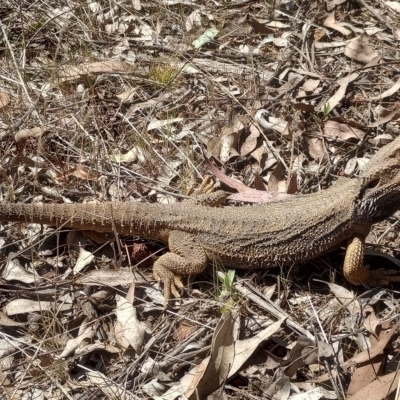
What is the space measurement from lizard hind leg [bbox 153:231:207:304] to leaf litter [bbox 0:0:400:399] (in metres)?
0.11

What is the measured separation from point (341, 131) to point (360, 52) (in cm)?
109

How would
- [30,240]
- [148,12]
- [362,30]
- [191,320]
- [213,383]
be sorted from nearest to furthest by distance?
1. [213,383]
2. [191,320]
3. [30,240]
4. [362,30]
5. [148,12]

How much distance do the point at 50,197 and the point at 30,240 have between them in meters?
0.55

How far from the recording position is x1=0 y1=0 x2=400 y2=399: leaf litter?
3.62 meters

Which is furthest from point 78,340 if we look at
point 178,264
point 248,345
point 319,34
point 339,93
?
point 319,34

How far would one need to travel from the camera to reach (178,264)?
4.16 meters

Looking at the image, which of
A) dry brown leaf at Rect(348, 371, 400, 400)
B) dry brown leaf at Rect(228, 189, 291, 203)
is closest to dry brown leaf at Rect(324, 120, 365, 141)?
dry brown leaf at Rect(228, 189, 291, 203)

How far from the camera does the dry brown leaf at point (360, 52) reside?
18.7ft

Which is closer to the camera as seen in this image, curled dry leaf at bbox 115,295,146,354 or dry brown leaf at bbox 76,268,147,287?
curled dry leaf at bbox 115,295,146,354

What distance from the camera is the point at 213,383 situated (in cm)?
346

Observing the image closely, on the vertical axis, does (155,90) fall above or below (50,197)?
above

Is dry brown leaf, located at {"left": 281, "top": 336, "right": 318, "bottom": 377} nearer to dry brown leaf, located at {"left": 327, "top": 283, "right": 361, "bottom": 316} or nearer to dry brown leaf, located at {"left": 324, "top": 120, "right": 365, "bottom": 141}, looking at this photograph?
dry brown leaf, located at {"left": 327, "top": 283, "right": 361, "bottom": 316}

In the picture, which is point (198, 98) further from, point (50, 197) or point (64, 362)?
point (64, 362)

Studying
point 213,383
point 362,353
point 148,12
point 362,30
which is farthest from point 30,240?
point 362,30
